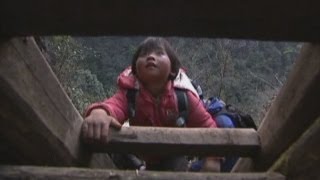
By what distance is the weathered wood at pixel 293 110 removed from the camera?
177cm

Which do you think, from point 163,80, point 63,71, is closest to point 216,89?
point 63,71

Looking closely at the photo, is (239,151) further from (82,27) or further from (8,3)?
(8,3)

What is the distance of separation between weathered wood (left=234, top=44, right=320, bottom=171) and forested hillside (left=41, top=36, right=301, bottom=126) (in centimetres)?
920

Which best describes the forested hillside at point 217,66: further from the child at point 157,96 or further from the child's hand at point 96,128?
the child's hand at point 96,128

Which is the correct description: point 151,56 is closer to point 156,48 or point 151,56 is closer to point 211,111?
point 156,48

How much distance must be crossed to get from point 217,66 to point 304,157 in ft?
40.1

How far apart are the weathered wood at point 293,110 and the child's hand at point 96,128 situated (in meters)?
0.53

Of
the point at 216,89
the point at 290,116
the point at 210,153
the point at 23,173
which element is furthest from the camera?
the point at 216,89

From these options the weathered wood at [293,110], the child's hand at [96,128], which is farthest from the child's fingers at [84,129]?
the weathered wood at [293,110]

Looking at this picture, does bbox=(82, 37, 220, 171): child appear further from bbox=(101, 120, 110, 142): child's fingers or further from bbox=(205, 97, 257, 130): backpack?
bbox=(101, 120, 110, 142): child's fingers

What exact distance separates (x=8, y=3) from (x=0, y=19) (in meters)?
0.07

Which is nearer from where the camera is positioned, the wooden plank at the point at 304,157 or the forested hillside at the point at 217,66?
the wooden plank at the point at 304,157

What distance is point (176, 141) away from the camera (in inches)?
84.8

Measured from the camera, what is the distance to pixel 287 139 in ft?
6.66
